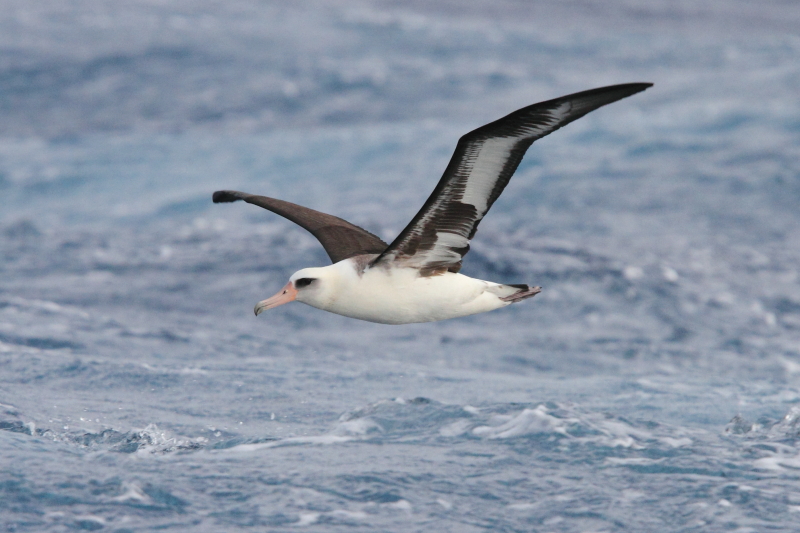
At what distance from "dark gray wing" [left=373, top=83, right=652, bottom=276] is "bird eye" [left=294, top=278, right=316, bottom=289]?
547 millimetres

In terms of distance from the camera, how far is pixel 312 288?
8.02m

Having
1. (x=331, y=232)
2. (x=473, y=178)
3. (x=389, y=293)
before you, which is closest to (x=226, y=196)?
(x=331, y=232)

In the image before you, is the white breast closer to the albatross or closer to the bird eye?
the albatross

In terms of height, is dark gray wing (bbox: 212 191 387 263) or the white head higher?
dark gray wing (bbox: 212 191 387 263)

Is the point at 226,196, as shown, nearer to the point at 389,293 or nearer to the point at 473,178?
the point at 389,293

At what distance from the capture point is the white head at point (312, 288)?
8008 mm

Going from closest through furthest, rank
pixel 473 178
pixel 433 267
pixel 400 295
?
pixel 473 178
pixel 400 295
pixel 433 267

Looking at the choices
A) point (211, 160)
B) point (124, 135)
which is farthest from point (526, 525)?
point (124, 135)

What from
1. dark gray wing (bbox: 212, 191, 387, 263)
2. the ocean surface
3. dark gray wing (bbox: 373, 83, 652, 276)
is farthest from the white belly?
the ocean surface

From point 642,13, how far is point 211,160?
20.8 metres

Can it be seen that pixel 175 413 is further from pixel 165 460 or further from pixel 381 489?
pixel 381 489

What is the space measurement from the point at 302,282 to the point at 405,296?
0.82 m

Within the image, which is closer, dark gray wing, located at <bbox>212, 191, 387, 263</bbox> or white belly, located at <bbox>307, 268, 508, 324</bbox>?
white belly, located at <bbox>307, 268, 508, 324</bbox>

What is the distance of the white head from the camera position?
26.3ft
